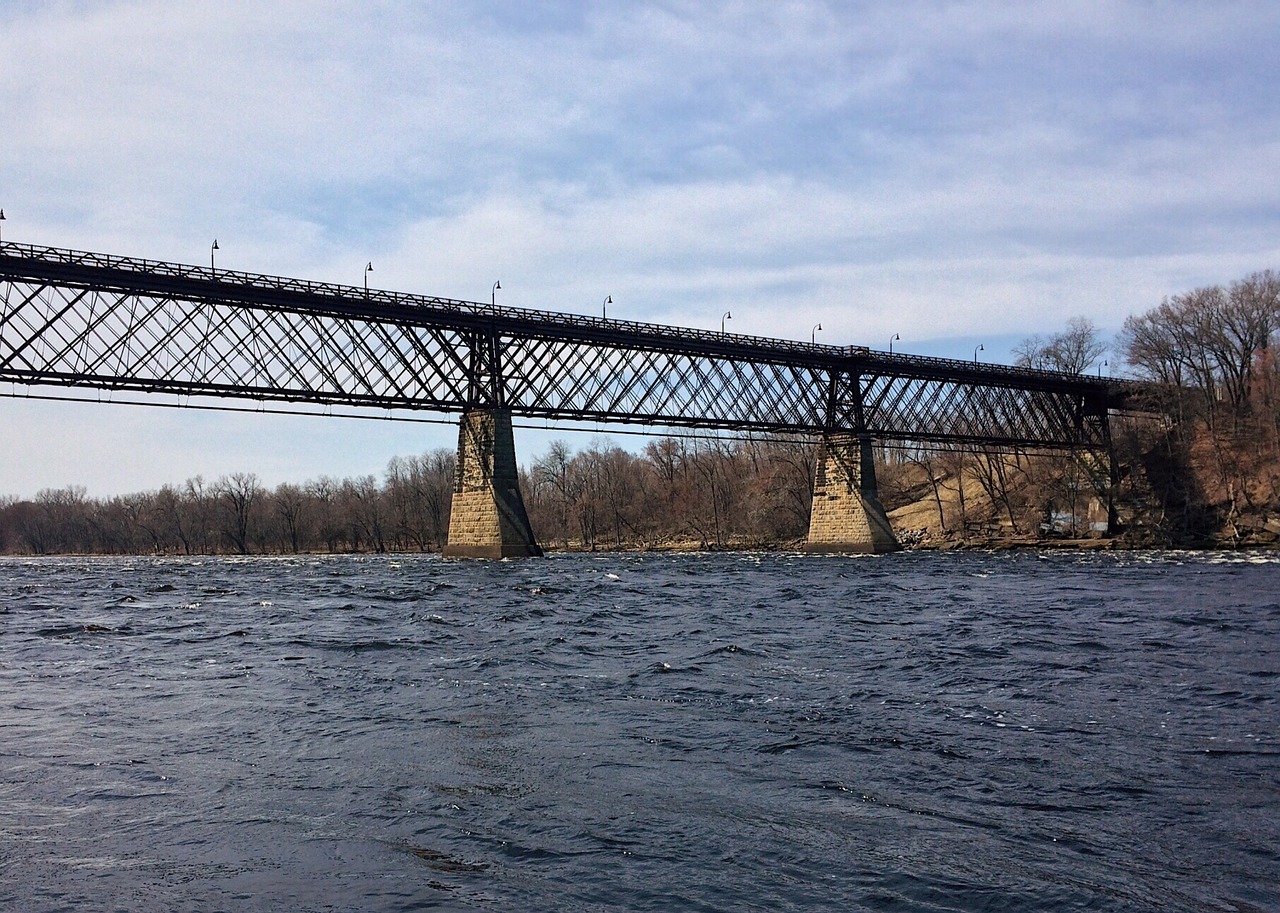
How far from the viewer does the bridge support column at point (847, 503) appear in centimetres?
7088

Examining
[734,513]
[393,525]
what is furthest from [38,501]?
[734,513]

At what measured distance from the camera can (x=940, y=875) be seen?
6648 millimetres

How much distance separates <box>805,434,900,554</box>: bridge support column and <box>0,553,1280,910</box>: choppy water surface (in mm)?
49658

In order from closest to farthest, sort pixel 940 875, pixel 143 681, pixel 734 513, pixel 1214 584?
pixel 940 875 → pixel 143 681 → pixel 1214 584 → pixel 734 513

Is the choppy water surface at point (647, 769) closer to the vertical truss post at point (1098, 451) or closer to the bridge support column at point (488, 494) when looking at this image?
the bridge support column at point (488, 494)

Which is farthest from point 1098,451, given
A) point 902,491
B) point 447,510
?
point 447,510

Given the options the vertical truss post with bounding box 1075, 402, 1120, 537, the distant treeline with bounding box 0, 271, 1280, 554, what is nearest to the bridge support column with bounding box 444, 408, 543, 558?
the distant treeline with bounding box 0, 271, 1280, 554

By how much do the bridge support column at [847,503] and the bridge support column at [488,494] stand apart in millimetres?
24263

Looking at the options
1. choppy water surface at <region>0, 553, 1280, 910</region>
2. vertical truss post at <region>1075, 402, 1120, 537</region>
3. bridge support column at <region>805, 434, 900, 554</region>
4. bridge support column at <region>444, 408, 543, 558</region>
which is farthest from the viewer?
vertical truss post at <region>1075, 402, 1120, 537</region>

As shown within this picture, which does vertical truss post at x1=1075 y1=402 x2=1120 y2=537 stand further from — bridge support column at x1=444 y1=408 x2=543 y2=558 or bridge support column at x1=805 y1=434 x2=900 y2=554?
bridge support column at x1=444 y1=408 x2=543 y2=558

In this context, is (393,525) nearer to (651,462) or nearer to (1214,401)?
(651,462)

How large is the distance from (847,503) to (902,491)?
34.9 meters

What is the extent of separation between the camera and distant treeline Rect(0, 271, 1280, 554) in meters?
72.5

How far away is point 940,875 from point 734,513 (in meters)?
96.2
